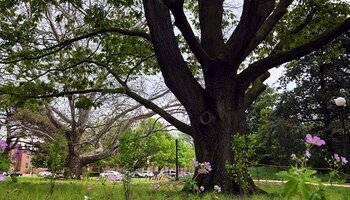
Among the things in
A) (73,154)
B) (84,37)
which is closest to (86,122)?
(73,154)

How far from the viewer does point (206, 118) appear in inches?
263

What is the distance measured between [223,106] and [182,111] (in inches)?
518

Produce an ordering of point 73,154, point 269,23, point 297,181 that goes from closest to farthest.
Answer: point 297,181
point 269,23
point 73,154

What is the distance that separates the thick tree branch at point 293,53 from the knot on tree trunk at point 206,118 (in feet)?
3.96

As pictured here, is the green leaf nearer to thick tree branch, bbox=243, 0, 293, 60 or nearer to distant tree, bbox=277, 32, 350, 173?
thick tree branch, bbox=243, 0, 293, 60

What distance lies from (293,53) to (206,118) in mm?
2423

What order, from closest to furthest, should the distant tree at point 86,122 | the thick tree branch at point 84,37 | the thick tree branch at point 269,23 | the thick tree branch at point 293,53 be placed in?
1. the thick tree branch at point 293,53
2. the thick tree branch at point 269,23
3. the thick tree branch at point 84,37
4. the distant tree at point 86,122

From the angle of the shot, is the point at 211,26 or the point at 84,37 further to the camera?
the point at 84,37

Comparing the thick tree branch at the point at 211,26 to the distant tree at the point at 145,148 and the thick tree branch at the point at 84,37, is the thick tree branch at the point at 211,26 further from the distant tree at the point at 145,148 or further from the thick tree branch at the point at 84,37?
the distant tree at the point at 145,148

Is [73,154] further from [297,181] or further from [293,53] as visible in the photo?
[297,181]

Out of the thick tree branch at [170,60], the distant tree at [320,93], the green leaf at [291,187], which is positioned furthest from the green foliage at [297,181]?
the distant tree at [320,93]

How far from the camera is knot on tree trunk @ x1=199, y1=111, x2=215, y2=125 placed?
6605 millimetres

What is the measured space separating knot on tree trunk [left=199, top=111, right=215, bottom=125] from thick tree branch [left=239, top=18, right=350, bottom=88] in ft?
3.96

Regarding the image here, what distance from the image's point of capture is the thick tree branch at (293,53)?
6.35 m
